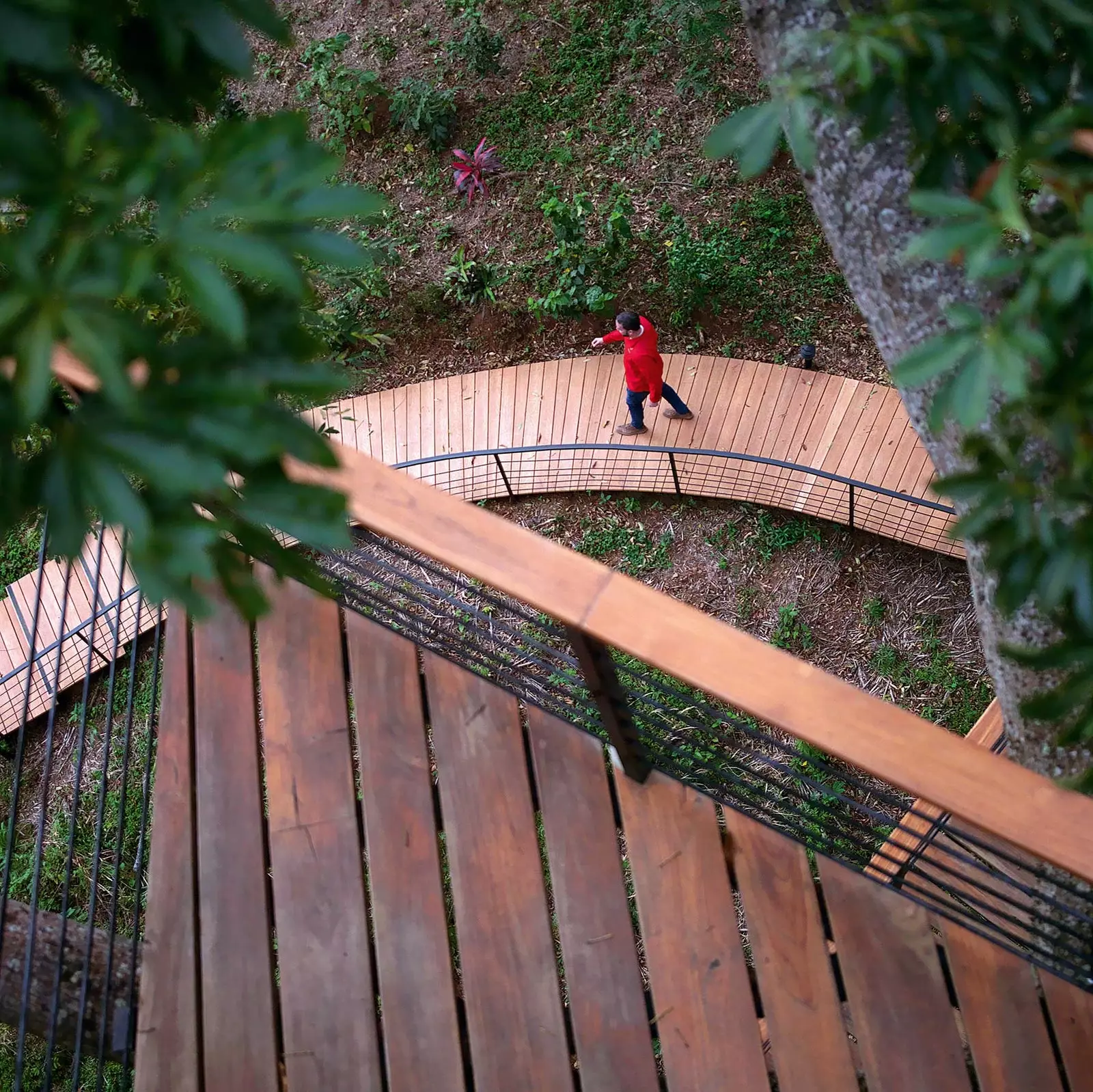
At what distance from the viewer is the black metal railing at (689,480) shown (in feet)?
21.4

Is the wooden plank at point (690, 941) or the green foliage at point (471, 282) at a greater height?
the green foliage at point (471, 282)

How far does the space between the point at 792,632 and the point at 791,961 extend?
387 centimetres

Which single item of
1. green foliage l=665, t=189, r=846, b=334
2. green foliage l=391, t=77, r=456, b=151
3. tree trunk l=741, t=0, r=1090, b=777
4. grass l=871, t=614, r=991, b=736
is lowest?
tree trunk l=741, t=0, r=1090, b=777

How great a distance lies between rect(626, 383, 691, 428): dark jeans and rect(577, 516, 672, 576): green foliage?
755 mm

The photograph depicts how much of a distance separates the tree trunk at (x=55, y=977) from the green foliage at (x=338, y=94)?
754 centimetres

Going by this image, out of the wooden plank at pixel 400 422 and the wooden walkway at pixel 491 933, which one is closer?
the wooden walkway at pixel 491 933

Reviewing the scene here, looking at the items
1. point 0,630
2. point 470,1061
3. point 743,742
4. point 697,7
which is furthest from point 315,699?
point 697,7

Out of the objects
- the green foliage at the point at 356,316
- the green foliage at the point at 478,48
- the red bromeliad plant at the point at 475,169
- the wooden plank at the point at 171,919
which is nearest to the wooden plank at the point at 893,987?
the wooden plank at the point at 171,919

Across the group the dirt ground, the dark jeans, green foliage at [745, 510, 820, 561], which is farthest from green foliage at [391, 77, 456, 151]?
green foliage at [745, 510, 820, 561]

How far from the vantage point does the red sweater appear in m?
6.55

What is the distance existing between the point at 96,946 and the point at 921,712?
4.97 metres

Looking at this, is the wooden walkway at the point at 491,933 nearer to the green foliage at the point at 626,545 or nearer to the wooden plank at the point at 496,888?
the wooden plank at the point at 496,888

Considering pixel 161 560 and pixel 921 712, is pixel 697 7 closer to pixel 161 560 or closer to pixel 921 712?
pixel 921 712

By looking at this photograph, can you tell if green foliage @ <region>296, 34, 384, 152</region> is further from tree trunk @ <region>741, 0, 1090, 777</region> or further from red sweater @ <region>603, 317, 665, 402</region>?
tree trunk @ <region>741, 0, 1090, 777</region>
